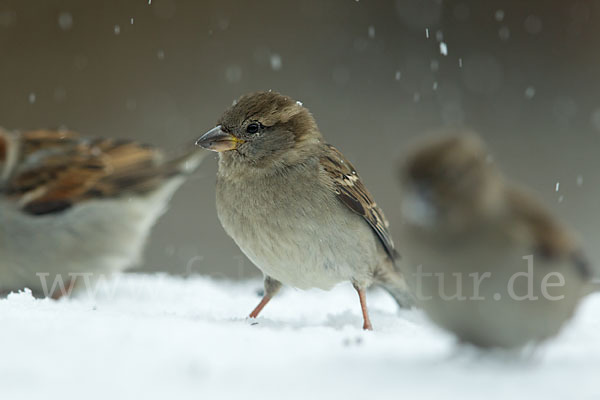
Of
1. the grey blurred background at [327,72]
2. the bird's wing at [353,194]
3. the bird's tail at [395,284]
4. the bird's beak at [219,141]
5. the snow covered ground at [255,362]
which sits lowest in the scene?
the snow covered ground at [255,362]

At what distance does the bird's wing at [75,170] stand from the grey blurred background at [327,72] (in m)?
2.15

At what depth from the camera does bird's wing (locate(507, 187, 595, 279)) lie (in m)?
1.92

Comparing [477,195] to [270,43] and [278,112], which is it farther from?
[270,43]

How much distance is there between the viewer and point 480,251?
1894 millimetres

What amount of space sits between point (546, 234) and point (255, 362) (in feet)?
2.83

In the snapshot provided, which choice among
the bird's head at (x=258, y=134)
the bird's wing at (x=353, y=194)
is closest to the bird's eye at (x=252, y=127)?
the bird's head at (x=258, y=134)

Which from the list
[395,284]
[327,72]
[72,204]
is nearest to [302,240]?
[395,284]

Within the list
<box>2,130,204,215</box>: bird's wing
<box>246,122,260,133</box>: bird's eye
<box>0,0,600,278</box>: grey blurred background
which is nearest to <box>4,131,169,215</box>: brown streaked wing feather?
<box>2,130,204,215</box>: bird's wing

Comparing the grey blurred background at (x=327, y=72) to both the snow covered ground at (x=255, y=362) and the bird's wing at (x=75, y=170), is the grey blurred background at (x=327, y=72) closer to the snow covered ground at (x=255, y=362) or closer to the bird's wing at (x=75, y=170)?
the bird's wing at (x=75, y=170)

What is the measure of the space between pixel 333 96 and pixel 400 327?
473 centimetres

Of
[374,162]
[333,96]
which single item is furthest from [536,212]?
[333,96]

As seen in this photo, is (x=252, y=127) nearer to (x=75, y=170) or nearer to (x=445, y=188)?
(x=445, y=188)

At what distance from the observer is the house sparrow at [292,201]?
2.76 metres

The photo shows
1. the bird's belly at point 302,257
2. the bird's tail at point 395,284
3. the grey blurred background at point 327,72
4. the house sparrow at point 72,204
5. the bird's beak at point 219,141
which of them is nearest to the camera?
the bird's belly at point 302,257
